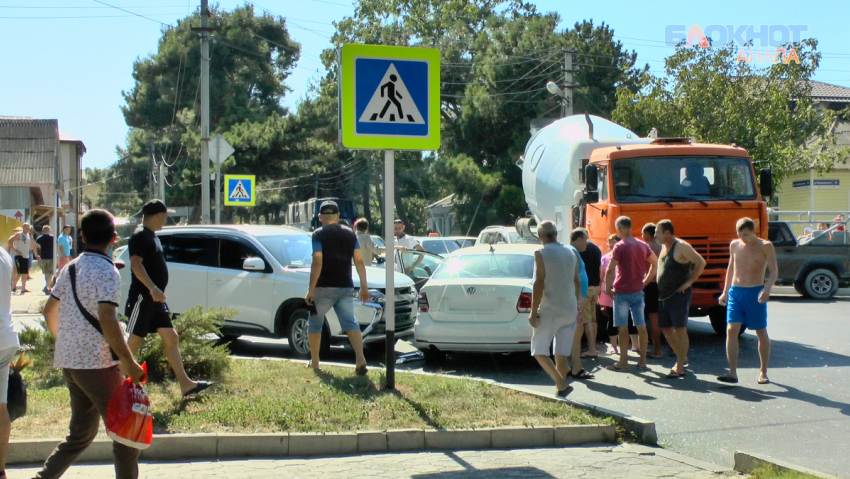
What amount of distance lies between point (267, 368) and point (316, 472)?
3508 mm

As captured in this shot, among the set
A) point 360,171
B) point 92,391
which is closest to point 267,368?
point 92,391

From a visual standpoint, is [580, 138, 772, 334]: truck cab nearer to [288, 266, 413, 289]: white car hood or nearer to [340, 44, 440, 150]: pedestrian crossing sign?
[288, 266, 413, 289]: white car hood

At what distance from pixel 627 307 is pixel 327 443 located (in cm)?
512

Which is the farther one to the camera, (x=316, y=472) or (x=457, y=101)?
(x=457, y=101)

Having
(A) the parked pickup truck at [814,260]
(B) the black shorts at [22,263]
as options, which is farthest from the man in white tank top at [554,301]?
(B) the black shorts at [22,263]

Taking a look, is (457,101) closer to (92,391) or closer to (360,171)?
(360,171)

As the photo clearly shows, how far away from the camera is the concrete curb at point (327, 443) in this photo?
641cm

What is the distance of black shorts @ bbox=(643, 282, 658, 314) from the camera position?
37.7 feet

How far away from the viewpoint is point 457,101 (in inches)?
1980

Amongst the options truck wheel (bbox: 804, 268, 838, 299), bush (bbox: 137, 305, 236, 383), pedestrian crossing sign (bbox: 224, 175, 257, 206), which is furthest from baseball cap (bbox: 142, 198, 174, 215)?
truck wheel (bbox: 804, 268, 838, 299)

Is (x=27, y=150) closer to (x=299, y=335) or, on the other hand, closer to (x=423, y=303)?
(x=299, y=335)

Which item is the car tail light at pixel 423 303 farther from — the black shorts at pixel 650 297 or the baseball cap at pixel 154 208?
the baseball cap at pixel 154 208

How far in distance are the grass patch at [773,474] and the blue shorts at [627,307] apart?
456 centimetres

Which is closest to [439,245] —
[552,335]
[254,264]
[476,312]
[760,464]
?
[254,264]
